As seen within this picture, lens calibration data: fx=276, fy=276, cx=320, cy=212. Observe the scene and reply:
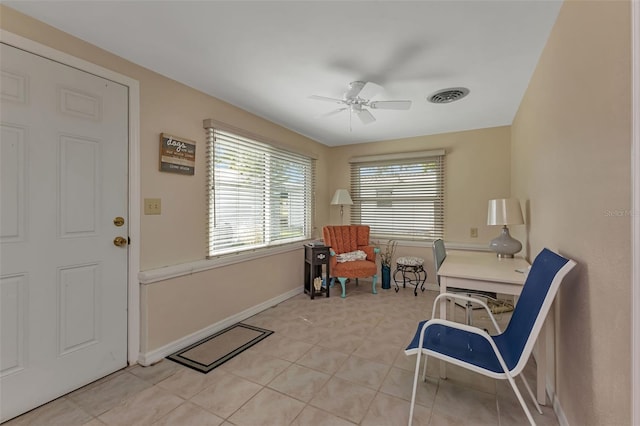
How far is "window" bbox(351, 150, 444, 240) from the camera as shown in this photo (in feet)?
13.6

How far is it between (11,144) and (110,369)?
1.61m

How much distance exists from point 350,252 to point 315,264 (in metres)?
0.69

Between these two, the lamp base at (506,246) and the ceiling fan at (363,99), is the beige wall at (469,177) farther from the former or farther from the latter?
the ceiling fan at (363,99)

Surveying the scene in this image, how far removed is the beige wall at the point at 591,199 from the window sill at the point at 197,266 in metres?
2.63

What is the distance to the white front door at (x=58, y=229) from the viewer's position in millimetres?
1583

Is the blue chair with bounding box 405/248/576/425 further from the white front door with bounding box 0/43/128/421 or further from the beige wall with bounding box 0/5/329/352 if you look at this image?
the white front door with bounding box 0/43/128/421

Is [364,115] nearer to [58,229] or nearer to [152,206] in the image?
[152,206]

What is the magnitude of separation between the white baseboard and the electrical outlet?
1103 millimetres

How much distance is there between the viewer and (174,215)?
7.93ft

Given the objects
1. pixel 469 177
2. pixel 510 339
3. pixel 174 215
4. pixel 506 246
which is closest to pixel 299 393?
pixel 510 339

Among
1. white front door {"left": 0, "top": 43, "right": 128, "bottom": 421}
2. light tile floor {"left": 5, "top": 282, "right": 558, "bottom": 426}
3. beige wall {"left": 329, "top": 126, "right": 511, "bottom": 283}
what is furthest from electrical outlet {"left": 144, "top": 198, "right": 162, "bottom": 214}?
beige wall {"left": 329, "top": 126, "right": 511, "bottom": 283}

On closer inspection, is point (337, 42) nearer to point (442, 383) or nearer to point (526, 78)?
point (526, 78)

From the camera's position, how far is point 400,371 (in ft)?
6.68

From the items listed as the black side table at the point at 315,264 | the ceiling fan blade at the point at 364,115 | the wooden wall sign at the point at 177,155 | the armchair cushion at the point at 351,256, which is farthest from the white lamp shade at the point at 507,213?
the wooden wall sign at the point at 177,155
